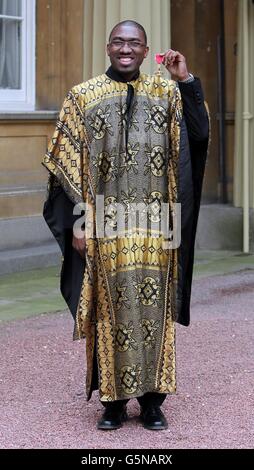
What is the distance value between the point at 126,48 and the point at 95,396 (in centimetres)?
194

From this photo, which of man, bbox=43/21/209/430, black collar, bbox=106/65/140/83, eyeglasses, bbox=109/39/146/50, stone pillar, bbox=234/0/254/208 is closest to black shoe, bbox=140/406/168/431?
man, bbox=43/21/209/430

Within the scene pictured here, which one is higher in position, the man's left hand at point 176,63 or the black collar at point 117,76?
the man's left hand at point 176,63

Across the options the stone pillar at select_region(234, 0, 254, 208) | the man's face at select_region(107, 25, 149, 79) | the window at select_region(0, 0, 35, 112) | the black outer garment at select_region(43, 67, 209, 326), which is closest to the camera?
the man's face at select_region(107, 25, 149, 79)

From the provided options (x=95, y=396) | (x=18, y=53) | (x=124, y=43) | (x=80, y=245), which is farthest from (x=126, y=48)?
(x=18, y=53)

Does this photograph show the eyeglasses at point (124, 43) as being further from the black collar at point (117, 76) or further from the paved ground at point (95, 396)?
the paved ground at point (95, 396)

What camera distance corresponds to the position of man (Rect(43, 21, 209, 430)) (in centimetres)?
538

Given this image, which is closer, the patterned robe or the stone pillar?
the patterned robe

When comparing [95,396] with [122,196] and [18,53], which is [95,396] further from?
[18,53]

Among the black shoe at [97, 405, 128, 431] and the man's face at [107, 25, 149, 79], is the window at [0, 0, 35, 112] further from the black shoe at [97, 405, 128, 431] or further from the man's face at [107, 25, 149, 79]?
the black shoe at [97, 405, 128, 431]

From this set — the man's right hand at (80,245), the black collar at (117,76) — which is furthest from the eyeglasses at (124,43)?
the man's right hand at (80,245)

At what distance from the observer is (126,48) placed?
5340 mm

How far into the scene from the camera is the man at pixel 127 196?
5375 mm

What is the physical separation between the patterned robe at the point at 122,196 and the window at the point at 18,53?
19.0 feet

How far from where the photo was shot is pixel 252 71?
1197cm
